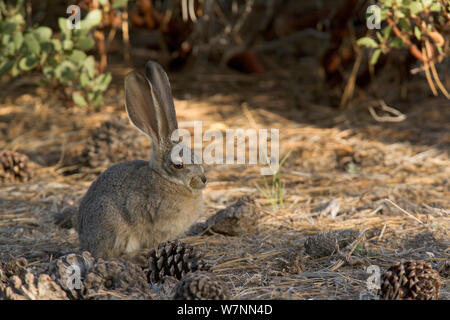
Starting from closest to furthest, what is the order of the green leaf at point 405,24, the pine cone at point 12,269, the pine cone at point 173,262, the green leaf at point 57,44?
1. the pine cone at point 12,269
2. the pine cone at point 173,262
3. the green leaf at point 405,24
4. the green leaf at point 57,44

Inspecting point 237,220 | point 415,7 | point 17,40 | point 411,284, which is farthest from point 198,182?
point 17,40

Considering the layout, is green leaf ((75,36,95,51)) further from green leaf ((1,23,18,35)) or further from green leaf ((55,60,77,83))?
green leaf ((1,23,18,35))

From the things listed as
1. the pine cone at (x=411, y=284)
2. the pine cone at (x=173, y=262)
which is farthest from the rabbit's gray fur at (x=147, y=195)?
the pine cone at (x=411, y=284)

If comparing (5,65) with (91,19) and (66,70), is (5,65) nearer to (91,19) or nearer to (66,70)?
(66,70)

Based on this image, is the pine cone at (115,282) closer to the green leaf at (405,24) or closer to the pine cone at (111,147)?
the pine cone at (111,147)

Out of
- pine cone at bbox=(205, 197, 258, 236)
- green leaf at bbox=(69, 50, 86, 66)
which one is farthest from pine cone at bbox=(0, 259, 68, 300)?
green leaf at bbox=(69, 50, 86, 66)

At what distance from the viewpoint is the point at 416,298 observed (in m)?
2.79

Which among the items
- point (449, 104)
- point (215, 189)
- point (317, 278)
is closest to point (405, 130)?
point (449, 104)

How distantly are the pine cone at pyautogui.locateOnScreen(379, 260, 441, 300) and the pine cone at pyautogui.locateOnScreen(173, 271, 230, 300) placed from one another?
2.66 feet

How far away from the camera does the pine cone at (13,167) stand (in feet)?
16.3

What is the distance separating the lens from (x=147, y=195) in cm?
348

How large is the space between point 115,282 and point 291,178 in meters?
2.50

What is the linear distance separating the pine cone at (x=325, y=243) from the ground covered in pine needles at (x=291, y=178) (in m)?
0.04

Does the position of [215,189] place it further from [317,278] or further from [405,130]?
[405,130]
